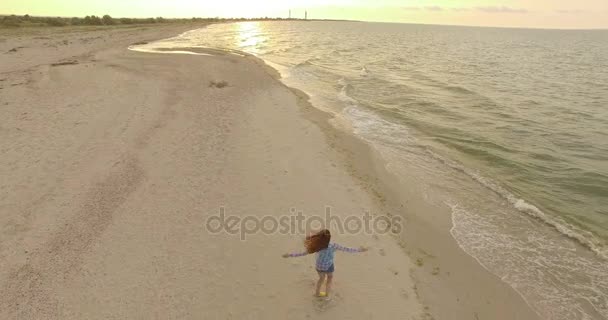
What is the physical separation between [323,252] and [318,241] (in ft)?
1.11

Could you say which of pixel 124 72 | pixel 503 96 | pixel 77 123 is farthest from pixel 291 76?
pixel 77 123

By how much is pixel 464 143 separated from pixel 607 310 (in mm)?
9720

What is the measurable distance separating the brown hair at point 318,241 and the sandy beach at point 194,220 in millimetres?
1083

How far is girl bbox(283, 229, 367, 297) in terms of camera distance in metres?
6.09

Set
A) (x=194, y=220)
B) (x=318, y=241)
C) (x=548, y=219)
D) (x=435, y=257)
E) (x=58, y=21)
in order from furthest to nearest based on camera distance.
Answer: (x=58, y=21) → (x=548, y=219) → (x=194, y=220) → (x=435, y=257) → (x=318, y=241)

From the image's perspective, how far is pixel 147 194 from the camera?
9617mm

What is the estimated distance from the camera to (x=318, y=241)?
20.0 feet

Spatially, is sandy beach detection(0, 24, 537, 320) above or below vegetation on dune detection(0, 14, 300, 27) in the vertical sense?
below

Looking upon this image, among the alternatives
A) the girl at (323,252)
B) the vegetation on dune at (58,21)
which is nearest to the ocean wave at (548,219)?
the girl at (323,252)

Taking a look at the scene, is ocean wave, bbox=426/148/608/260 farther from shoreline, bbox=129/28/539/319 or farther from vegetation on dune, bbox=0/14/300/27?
vegetation on dune, bbox=0/14/300/27

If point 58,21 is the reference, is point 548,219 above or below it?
below

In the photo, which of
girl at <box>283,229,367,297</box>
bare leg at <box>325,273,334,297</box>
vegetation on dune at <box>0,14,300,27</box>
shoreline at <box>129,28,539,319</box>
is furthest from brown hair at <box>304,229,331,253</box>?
vegetation on dune at <box>0,14,300,27</box>

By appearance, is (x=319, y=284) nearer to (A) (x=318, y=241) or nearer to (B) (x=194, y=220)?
(A) (x=318, y=241)

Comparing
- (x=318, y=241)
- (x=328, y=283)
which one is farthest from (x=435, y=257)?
(x=318, y=241)
